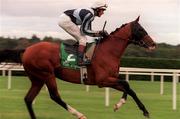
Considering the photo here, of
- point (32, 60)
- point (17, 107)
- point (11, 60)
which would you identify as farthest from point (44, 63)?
point (17, 107)

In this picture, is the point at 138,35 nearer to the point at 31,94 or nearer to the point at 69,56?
the point at 69,56

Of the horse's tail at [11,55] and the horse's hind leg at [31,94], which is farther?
the horse's tail at [11,55]

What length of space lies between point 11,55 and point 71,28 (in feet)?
3.95

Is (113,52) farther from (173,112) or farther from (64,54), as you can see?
(173,112)

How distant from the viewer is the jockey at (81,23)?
903 centimetres

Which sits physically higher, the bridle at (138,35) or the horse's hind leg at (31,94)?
the bridle at (138,35)

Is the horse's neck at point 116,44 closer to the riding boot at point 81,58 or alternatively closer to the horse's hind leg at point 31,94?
the riding boot at point 81,58

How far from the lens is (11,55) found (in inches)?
379

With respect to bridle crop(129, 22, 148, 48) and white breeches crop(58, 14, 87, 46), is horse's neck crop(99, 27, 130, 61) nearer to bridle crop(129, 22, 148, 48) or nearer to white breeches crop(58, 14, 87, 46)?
bridle crop(129, 22, 148, 48)

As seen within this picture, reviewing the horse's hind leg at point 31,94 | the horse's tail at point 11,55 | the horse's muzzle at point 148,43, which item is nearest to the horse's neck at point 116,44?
the horse's muzzle at point 148,43

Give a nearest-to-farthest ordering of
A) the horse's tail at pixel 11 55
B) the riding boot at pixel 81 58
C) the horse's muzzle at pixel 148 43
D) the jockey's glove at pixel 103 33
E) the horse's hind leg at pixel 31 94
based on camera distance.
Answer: the horse's hind leg at pixel 31 94
the riding boot at pixel 81 58
the jockey's glove at pixel 103 33
the horse's muzzle at pixel 148 43
the horse's tail at pixel 11 55

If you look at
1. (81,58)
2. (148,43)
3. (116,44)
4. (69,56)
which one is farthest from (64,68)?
(148,43)

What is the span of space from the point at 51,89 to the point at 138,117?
5.82 feet

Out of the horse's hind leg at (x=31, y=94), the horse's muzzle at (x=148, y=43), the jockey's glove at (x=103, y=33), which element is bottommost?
the horse's hind leg at (x=31, y=94)
